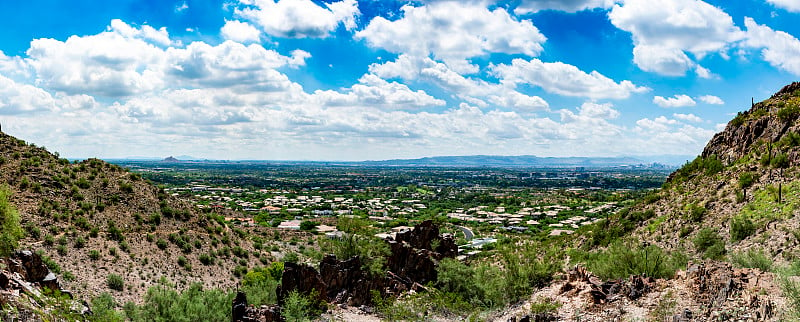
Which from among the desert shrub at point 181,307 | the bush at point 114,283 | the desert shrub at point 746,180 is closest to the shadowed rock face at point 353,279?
the desert shrub at point 181,307

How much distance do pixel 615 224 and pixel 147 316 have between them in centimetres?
4261

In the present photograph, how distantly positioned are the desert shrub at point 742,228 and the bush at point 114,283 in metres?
44.7

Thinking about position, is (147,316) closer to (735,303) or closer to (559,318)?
(559,318)

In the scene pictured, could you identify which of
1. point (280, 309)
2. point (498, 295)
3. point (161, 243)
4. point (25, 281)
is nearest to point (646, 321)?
point (498, 295)

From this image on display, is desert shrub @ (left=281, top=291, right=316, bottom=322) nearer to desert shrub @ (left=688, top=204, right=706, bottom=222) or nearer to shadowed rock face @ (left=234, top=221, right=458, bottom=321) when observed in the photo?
shadowed rock face @ (left=234, top=221, right=458, bottom=321)

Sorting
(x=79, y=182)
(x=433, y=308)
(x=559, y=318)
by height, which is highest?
(x=79, y=182)

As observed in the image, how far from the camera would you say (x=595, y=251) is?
44.8 m

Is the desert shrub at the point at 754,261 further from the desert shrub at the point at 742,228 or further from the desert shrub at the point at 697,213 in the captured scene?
the desert shrub at the point at 697,213

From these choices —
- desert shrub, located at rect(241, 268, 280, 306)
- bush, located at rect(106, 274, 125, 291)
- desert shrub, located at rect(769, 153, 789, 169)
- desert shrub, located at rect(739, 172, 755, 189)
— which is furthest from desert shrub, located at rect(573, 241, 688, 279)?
bush, located at rect(106, 274, 125, 291)

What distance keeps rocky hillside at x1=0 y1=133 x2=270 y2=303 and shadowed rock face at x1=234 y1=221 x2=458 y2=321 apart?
1258 centimetres

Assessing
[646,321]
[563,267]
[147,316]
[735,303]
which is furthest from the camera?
[563,267]

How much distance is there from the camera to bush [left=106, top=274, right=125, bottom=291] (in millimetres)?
36122

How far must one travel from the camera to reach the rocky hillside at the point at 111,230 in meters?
37.4

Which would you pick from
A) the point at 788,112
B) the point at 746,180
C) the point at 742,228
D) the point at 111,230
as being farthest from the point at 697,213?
the point at 111,230
